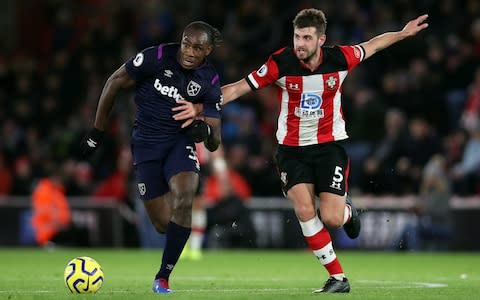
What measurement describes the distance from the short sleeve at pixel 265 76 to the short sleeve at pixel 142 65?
2.71 feet

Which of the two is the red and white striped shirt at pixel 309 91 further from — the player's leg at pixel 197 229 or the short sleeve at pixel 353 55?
the player's leg at pixel 197 229

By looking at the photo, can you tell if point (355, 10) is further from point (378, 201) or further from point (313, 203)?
point (313, 203)

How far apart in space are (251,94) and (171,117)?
10.9 metres

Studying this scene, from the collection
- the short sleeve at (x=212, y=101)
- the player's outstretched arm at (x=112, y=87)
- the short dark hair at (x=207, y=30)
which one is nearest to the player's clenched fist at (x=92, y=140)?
the player's outstretched arm at (x=112, y=87)

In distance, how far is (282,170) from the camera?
31.9 ft

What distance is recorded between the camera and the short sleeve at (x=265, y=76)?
9.64 metres

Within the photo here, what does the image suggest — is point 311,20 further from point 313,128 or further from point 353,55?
point 313,128

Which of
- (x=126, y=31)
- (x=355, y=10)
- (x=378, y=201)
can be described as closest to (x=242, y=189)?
(x=378, y=201)

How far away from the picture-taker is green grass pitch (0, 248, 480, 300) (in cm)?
905

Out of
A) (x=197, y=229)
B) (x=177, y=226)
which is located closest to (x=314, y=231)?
(x=177, y=226)

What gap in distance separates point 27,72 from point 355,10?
761cm

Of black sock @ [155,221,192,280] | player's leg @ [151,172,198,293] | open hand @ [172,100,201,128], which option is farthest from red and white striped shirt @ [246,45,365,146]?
black sock @ [155,221,192,280]

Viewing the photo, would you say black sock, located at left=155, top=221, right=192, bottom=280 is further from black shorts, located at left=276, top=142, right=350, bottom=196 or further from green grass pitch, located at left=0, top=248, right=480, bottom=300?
black shorts, located at left=276, top=142, right=350, bottom=196

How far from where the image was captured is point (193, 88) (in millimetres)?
9703
